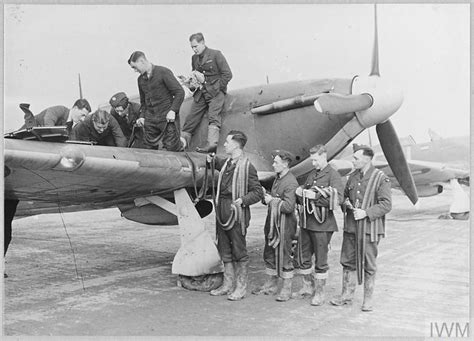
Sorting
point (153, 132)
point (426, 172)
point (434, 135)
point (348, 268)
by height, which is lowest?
point (348, 268)

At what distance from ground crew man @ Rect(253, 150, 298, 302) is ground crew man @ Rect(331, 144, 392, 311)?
19.9 inches

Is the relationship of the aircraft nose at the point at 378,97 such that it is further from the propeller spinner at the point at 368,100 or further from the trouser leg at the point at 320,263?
the trouser leg at the point at 320,263

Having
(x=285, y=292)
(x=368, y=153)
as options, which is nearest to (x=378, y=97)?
(x=368, y=153)

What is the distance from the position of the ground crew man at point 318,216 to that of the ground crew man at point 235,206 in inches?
19.2

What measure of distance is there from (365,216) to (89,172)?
2.45 meters

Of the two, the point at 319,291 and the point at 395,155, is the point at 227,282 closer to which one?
the point at 319,291

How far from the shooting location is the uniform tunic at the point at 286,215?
493 centimetres

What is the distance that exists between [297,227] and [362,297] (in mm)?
928

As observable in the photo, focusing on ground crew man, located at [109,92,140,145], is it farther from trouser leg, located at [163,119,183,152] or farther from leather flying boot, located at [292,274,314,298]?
leather flying boot, located at [292,274,314,298]

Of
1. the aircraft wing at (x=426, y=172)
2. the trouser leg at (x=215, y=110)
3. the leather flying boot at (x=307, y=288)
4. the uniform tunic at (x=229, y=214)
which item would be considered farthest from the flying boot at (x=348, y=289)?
the aircraft wing at (x=426, y=172)

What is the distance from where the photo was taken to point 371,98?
18.5 ft

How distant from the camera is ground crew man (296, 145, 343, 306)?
4789 mm

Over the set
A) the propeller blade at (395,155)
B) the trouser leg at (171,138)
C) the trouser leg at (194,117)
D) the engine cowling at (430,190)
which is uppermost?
the trouser leg at (194,117)

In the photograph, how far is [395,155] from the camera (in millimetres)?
6578
